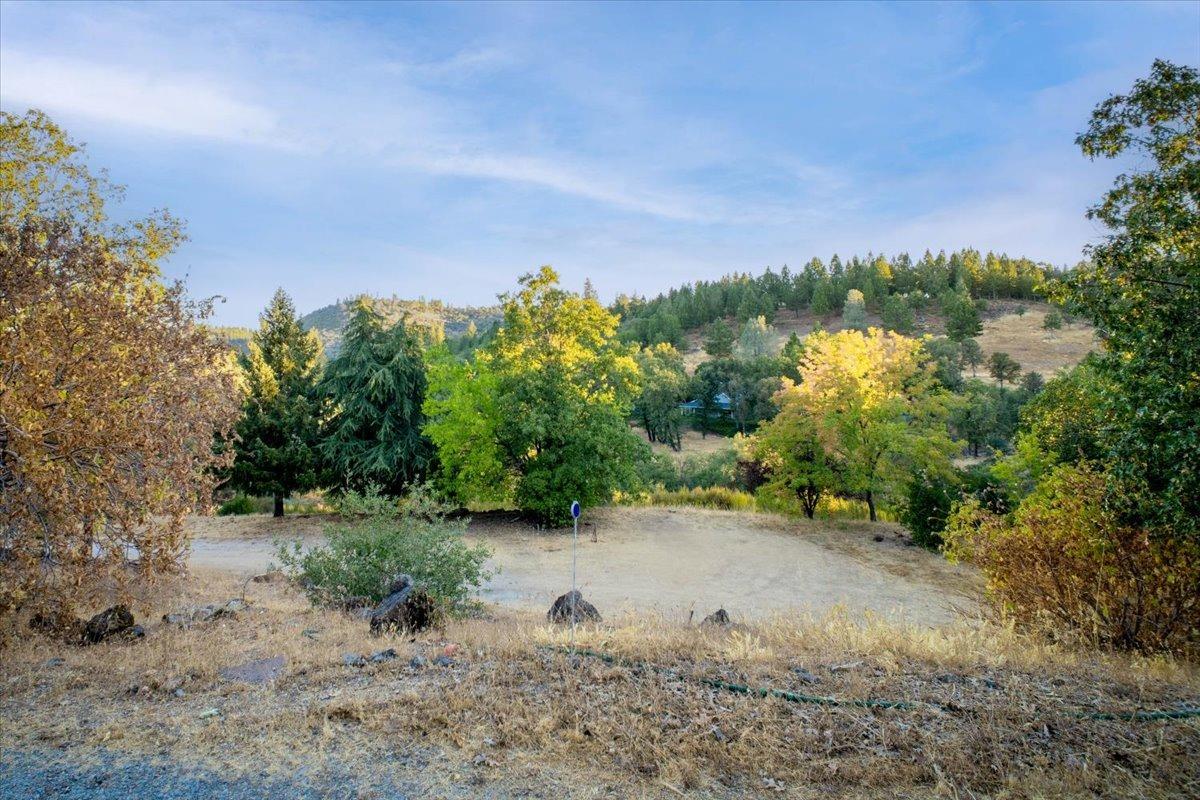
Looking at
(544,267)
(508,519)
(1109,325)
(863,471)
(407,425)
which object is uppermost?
(544,267)

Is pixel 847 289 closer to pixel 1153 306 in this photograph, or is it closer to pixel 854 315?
pixel 854 315

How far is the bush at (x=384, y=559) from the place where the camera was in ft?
35.8

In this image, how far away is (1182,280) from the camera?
25.7 feet

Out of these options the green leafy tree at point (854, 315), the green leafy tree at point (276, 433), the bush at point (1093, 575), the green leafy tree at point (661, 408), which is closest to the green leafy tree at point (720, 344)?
the green leafy tree at point (854, 315)

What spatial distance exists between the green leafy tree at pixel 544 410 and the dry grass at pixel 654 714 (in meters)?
14.7

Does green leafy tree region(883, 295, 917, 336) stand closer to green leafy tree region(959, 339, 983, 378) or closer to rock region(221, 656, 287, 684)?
green leafy tree region(959, 339, 983, 378)

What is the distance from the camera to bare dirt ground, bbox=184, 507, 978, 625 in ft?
47.1

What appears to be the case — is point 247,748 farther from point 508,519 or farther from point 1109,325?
point 508,519

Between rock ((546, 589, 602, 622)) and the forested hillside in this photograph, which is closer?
rock ((546, 589, 602, 622))

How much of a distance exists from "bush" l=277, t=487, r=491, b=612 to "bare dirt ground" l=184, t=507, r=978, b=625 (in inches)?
37.7

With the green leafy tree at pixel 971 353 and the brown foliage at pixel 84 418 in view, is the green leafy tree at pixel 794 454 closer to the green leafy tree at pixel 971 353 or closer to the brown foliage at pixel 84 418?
the brown foliage at pixel 84 418

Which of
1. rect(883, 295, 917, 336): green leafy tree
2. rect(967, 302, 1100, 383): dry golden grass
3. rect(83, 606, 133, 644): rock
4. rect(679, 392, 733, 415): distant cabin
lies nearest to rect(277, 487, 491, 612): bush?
rect(83, 606, 133, 644): rock

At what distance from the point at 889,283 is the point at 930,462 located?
336 ft

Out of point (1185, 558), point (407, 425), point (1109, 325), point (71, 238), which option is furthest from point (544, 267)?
point (1185, 558)
